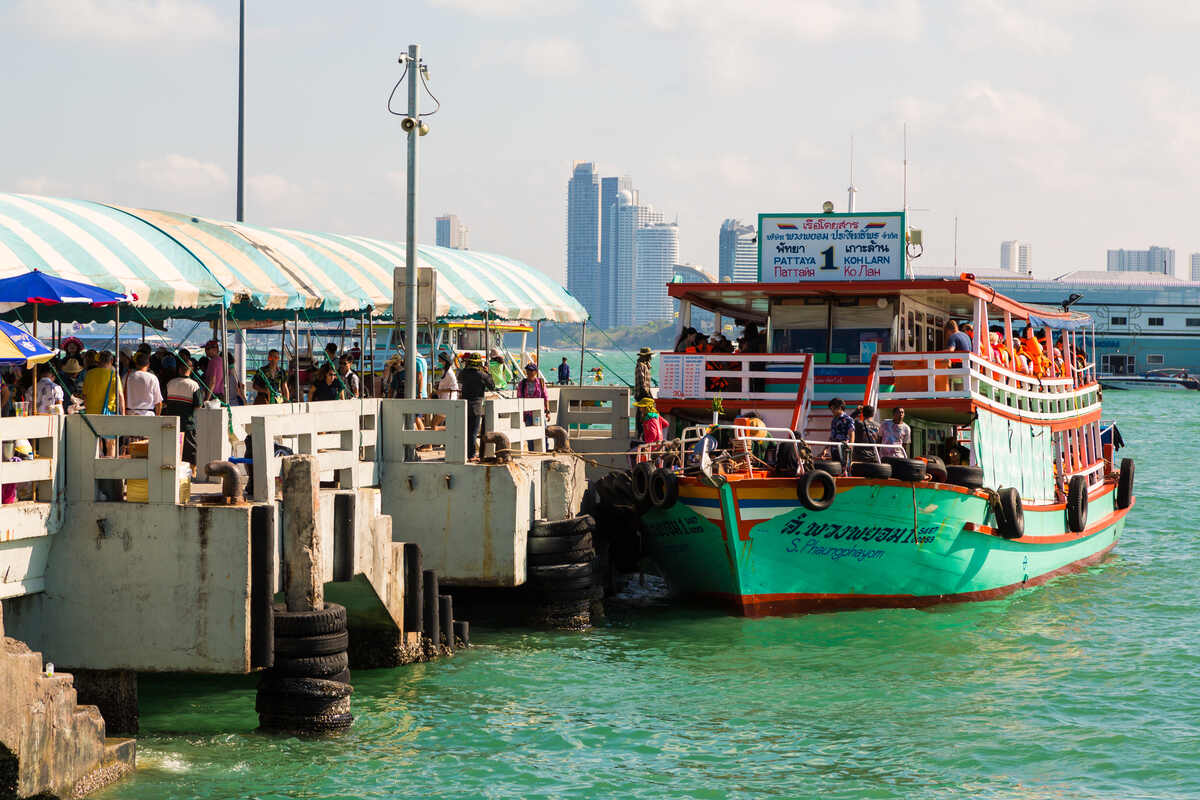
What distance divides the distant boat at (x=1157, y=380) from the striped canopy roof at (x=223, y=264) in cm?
9308

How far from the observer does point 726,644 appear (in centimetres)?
1886

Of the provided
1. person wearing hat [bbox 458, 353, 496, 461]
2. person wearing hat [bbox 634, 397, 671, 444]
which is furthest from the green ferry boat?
person wearing hat [bbox 458, 353, 496, 461]

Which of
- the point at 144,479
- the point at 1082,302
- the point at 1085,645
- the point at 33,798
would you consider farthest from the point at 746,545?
the point at 1082,302

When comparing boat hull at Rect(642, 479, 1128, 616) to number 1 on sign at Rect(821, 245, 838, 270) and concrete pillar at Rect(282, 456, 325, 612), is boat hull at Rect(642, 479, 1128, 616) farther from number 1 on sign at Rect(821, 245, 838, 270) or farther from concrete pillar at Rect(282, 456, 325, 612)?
concrete pillar at Rect(282, 456, 325, 612)

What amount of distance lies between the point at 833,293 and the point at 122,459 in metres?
12.5

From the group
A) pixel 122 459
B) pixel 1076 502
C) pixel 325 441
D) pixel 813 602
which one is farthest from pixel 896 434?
pixel 122 459

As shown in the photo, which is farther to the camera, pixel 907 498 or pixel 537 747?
pixel 907 498

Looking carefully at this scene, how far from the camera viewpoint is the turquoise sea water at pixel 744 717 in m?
13.3

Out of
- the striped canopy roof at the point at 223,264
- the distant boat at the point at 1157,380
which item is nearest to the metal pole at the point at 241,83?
the striped canopy roof at the point at 223,264

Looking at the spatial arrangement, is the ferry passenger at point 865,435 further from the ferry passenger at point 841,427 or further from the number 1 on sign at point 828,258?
the number 1 on sign at point 828,258

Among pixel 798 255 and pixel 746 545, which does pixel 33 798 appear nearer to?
pixel 746 545

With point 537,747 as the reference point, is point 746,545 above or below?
above

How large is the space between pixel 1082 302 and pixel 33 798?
123m

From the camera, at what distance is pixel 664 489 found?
19547mm
